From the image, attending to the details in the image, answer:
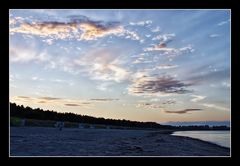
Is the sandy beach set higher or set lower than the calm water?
higher

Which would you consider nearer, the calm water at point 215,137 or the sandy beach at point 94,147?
the sandy beach at point 94,147

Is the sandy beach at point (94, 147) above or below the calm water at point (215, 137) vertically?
above

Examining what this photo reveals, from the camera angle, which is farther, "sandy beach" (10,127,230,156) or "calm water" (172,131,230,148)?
"calm water" (172,131,230,148)

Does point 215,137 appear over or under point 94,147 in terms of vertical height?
under

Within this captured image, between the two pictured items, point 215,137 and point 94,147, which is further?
point 215,137

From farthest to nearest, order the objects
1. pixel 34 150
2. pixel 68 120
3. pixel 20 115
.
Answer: pixel 68 120 → pixel 20 115 → pixel 34 150

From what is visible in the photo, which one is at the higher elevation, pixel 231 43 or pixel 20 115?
pixel 231 43
